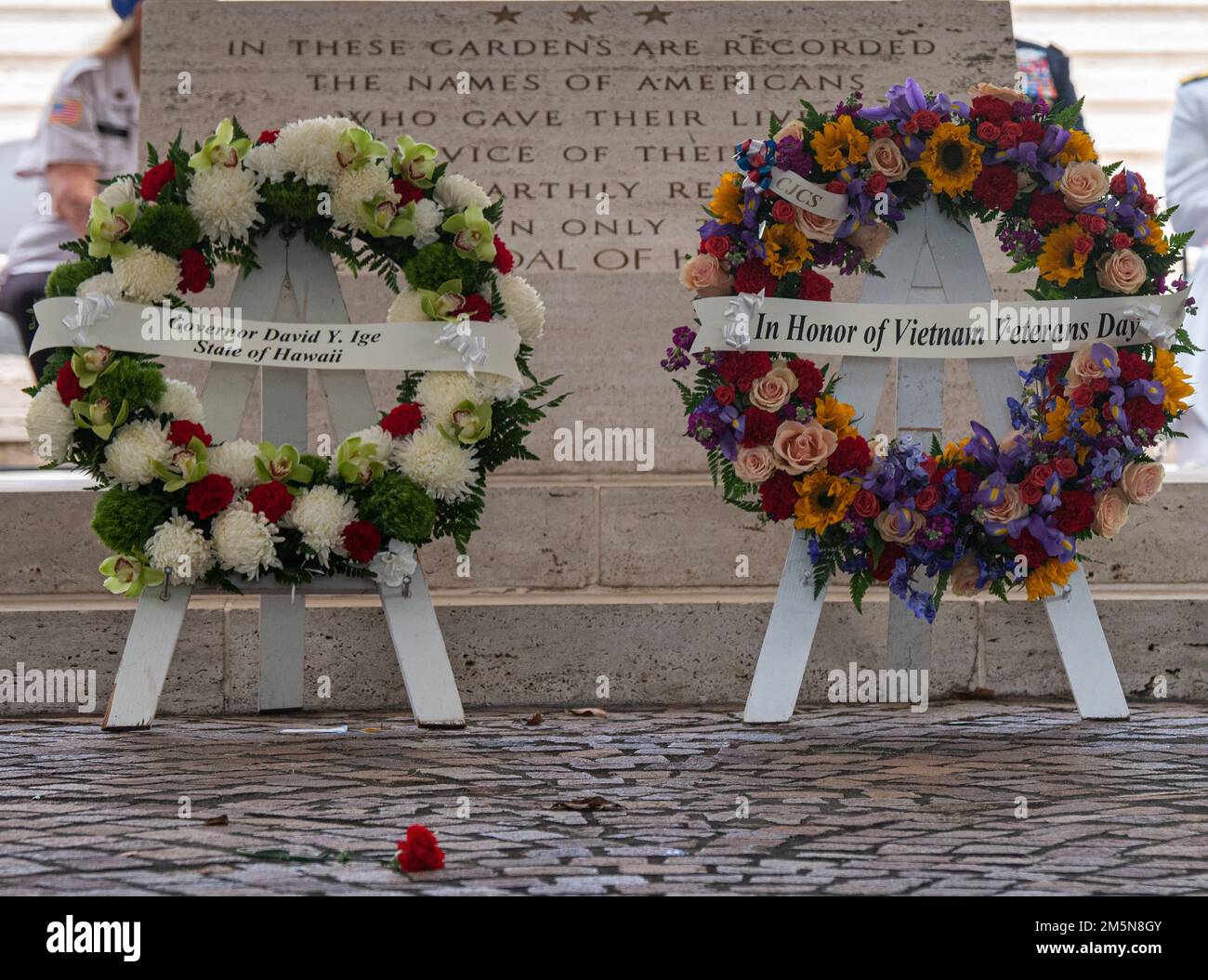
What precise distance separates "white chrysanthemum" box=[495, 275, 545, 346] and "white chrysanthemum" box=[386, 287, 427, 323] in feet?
A: 0.91

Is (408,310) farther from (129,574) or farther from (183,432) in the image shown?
(129,574)

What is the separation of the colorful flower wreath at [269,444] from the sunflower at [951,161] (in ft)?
4.50

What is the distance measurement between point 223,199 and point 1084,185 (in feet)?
9.06

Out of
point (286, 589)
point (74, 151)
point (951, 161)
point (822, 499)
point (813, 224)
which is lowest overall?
point (286, 589)

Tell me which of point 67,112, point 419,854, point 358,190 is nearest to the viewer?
point 419,854

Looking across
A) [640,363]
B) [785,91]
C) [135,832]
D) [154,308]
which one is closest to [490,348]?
[154,308]

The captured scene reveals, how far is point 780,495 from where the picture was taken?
5133 mm

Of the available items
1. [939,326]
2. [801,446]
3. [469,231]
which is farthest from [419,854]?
[939,326]

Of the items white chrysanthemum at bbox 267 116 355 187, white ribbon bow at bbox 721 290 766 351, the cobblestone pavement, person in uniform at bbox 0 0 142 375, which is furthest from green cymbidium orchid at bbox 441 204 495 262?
person in uniform at bbox 0 0 142 375

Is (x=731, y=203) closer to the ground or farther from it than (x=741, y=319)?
farther from it

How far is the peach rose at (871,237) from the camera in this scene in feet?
17.5

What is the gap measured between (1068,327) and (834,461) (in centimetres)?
91

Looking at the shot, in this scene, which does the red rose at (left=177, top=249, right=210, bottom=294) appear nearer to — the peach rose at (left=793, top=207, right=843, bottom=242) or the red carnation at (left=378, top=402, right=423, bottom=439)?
the red carnation at (left=378, top=402, right=423, bottom=439)
